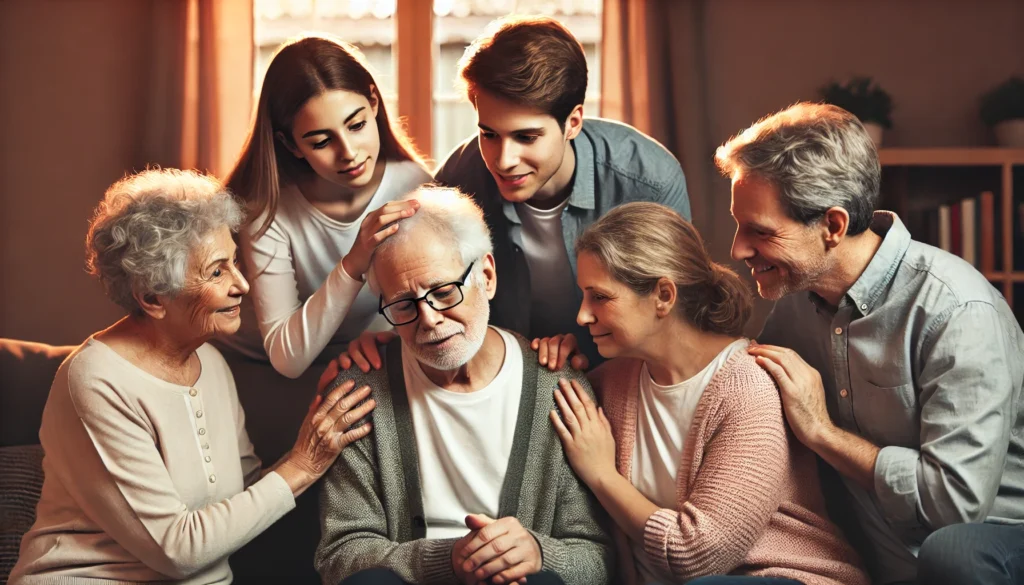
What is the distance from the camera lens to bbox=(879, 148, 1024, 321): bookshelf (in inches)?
170

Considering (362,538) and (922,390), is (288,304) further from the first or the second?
(922,390)

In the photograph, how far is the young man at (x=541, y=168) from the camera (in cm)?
231

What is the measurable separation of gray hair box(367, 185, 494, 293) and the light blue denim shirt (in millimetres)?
427

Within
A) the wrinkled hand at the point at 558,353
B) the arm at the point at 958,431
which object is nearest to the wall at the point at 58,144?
the wrinkled hand at the point at 558,353

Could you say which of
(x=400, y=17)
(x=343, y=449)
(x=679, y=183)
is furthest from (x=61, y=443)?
(x=400, y=17)

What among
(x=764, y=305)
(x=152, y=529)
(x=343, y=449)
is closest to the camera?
(x=152, y=529)

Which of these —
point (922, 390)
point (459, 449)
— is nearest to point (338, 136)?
point (459, 449)

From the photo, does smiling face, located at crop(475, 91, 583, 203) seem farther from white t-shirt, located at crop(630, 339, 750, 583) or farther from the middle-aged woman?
white t-shirt, located at crop(630, 339, 750, 583)

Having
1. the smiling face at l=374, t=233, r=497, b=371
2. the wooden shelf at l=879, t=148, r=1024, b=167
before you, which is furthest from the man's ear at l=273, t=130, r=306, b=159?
the wooden shelf at l=879, t=148, r=1024, b=167

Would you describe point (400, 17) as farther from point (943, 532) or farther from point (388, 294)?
point (943, 532)

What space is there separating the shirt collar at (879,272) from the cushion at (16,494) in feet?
7.17

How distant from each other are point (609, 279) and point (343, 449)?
0.74 metres

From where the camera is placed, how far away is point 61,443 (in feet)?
6.81

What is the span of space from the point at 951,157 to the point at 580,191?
2564mm
